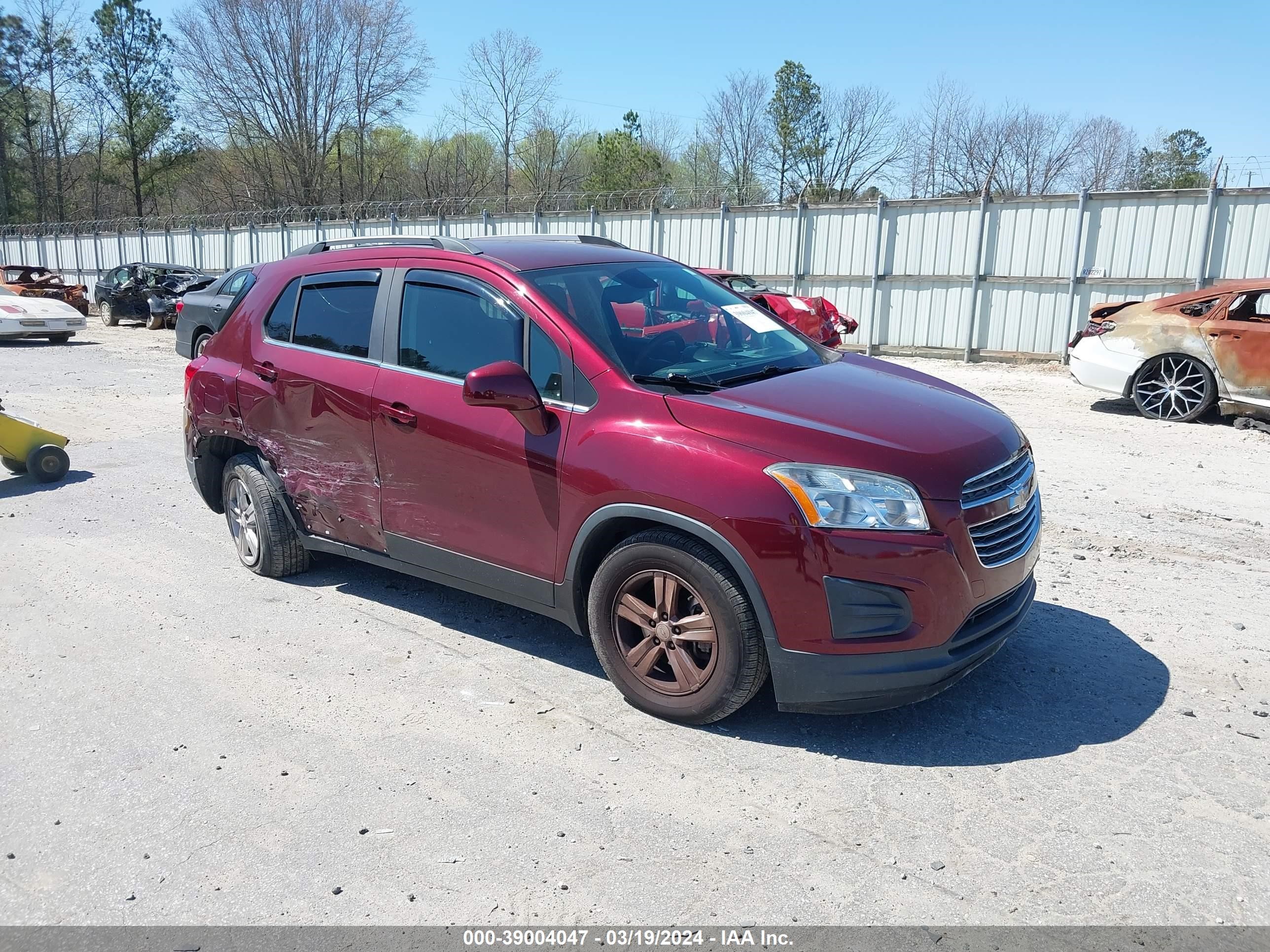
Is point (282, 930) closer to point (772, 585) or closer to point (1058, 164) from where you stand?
point (772, 585)

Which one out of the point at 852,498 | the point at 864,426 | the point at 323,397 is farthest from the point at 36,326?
the point at 852,498

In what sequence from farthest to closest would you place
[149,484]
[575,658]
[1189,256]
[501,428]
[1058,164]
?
[1058,164]
[1189,256]
[149,484]
[575,658]
[501,428]

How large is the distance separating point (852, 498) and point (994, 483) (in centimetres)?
68

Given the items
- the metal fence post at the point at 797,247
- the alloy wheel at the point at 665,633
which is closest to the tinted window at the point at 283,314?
the alloy wheel at the point at 665,633

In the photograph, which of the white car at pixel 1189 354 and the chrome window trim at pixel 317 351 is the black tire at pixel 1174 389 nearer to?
the white car at pixel 1189 354

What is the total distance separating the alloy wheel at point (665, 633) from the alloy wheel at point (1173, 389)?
30.2ft

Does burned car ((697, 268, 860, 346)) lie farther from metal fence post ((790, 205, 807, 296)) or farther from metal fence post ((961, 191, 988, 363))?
metal fence post ((790, 205, 807, 296))

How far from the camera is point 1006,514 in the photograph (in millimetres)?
3721

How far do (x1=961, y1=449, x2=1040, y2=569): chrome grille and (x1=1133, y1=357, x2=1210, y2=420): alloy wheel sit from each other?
313 inches

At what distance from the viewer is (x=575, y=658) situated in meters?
4.57

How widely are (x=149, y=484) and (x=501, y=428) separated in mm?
5325

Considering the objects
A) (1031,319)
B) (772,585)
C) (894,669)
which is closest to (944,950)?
(894,669)

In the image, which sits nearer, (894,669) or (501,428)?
(894,669)

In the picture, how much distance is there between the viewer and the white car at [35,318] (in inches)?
757
